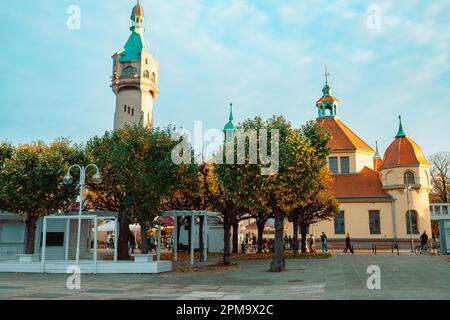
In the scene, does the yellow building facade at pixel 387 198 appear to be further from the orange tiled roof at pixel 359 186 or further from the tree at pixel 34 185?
the tree at pixel 34 185

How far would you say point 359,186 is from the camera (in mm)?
52344

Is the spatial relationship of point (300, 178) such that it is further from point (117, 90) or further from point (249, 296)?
point (117, 90)

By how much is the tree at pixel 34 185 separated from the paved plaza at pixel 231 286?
16.0 ft

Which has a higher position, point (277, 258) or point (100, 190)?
point (100, 190)

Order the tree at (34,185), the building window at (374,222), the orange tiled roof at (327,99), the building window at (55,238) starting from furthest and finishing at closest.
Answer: the orange tiled roof at (327,99) → the building window at (374,222) → the building window at (55,238) → the tree at (34,185)

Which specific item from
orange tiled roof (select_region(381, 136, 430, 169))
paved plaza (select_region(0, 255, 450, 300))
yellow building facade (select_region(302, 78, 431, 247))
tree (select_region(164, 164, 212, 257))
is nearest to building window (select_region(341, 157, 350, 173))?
yellow building facade (select_region(302, 78, 431, 247))

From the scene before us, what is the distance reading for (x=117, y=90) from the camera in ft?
213

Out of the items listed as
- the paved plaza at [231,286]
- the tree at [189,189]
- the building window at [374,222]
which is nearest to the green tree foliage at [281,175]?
the tree at [189,189]

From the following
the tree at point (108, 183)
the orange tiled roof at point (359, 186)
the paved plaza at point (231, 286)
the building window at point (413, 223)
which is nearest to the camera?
the paved plaza at point (231, 286)

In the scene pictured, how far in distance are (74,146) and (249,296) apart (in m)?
18.4

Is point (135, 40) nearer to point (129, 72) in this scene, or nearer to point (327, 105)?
point (129, 72)

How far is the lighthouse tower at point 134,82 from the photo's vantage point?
63.6 metres
